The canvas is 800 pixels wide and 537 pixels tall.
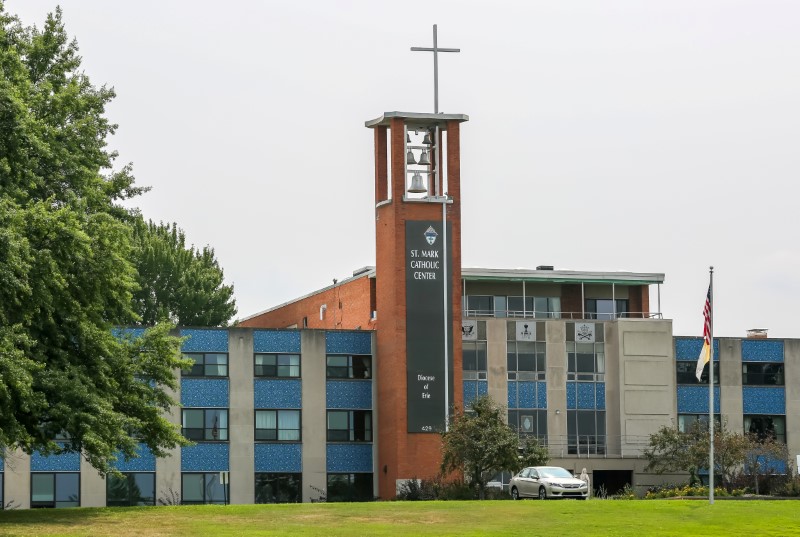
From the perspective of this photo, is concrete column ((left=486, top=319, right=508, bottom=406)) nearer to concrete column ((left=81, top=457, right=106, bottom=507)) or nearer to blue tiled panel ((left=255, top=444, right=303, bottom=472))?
blue tiled panel ((left=255, top=444, right=303, bottom=472))

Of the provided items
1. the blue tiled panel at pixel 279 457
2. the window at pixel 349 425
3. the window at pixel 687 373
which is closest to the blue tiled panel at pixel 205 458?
the blue tiled panel at pixel 279 457

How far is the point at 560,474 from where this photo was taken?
59.1m

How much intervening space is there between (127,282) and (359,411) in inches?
1404

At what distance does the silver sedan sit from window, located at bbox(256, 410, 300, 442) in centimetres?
1977

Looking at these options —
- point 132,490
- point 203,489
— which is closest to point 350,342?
point 203,489

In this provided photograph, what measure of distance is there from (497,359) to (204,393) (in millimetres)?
14827

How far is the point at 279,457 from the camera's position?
256 feet

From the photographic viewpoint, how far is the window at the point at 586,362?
82.0 metres

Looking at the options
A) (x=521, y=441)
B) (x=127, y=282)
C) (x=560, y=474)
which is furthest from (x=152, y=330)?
(x=521, y=441)

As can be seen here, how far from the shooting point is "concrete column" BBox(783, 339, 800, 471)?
83812mm

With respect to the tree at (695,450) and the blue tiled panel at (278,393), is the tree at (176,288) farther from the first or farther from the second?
the tree at (695,450)

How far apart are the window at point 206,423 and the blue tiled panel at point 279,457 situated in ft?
6.49

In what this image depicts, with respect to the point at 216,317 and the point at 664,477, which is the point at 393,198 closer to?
the point at 664,477

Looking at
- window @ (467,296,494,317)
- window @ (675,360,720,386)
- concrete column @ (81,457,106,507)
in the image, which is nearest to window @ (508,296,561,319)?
window @ (467,296,494,317)
